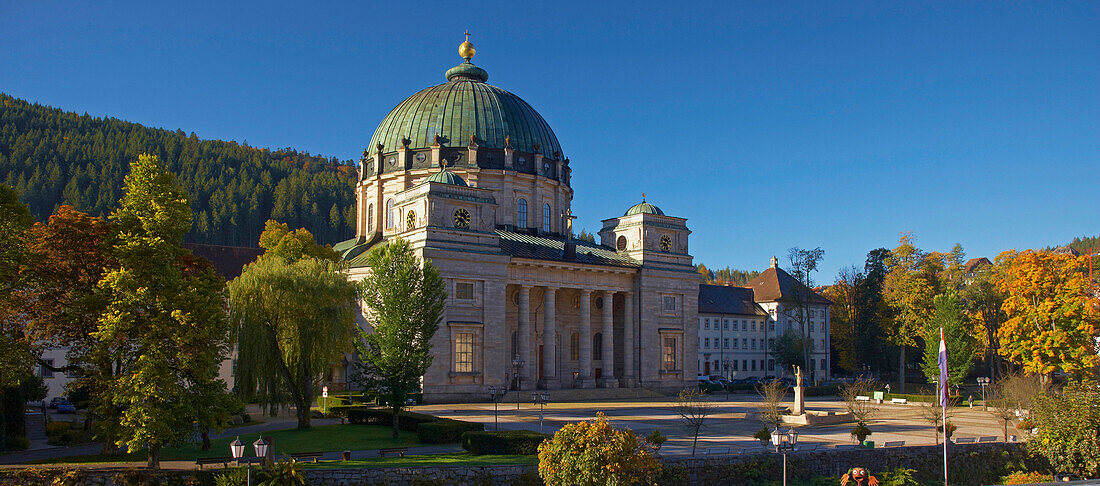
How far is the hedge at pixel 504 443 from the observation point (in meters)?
30.0

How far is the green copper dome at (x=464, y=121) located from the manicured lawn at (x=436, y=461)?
39.9 meters

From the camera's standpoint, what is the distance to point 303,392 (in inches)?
1517

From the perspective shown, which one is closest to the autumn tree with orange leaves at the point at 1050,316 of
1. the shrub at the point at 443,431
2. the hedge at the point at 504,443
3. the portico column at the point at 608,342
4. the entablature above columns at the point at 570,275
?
the entablature above columns at the point at 570,275

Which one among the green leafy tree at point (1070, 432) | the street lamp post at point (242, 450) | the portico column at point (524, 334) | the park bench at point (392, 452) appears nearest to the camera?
the street lamp post at point (242, 450)

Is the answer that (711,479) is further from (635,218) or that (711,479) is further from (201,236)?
(201,236)

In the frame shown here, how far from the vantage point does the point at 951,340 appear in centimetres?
6131

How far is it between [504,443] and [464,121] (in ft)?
137

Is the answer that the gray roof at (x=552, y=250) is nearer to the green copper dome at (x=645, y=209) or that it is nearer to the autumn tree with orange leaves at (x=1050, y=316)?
the green copper dome at (x=645, y=209)

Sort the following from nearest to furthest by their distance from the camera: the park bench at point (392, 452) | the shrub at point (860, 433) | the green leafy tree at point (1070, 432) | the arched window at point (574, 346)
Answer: the park bench at point (392, 452) < the green leafy tree at point (1070, 432) < the shrub at point (860, 433) < the arched window at point (574, 346)

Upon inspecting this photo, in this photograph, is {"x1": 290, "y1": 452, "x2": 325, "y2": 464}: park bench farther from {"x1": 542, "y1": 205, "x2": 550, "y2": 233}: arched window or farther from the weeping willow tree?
{"x1": 542, "y1": 205, "x2": 550, "y2": 233}: arched window

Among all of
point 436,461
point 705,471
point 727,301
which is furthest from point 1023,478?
point 727,301

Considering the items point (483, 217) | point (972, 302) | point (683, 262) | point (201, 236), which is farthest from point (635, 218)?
point (201, 236)

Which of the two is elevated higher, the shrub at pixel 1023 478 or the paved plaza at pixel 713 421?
the paved plaza at pixel 713 421

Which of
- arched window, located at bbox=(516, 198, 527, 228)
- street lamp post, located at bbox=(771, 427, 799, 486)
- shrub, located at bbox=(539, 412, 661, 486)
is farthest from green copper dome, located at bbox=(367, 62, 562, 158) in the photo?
shrub, located at bbox=(539, 412, 661, 486)
